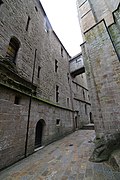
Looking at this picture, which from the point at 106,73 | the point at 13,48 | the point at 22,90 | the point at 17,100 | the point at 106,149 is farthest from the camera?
the point at 13,48

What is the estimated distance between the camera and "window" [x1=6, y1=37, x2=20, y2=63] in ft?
16.0

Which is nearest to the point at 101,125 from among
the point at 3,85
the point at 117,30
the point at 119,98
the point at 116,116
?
the point at 116,116

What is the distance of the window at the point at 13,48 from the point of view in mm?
4879

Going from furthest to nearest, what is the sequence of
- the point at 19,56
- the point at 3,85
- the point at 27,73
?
the point at 27,73 < the point at 19,56 < the point at 3,85

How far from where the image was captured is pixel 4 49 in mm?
4359

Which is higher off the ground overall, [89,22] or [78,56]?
[78,56]

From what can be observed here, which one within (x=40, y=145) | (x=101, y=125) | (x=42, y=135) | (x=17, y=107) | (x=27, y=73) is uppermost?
(x=27, y=73)

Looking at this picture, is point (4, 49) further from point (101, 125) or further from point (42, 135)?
point (101, 125)

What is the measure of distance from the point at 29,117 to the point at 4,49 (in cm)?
364

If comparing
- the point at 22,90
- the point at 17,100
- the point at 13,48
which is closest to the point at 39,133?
the point at 17,100

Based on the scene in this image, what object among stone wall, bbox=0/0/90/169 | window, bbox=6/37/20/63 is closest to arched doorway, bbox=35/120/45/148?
stone wall, bbox=0/0/90/169

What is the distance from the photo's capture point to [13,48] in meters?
5.22

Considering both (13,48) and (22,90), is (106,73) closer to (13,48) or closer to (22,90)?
(22,90)

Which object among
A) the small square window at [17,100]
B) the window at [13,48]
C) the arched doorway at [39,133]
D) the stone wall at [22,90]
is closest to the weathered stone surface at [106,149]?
the stone wall at [22,90]
